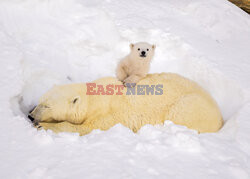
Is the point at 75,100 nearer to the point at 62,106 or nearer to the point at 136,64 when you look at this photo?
the point at 62,106

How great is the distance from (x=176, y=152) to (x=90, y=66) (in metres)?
2.61

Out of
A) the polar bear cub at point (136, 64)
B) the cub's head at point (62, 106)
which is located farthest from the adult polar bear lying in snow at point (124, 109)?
the polar bear cub at point (136, 64)

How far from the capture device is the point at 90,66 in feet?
15.1

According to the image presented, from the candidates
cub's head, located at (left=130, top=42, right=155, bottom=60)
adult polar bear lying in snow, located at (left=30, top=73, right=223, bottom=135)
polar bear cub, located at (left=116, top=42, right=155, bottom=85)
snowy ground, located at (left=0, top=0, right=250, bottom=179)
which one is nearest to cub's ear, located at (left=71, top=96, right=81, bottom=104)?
adult polar bear lying in snow, located at (left=30, top=73, right=223, bottom=135)

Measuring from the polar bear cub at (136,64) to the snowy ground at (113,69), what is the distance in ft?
2.64

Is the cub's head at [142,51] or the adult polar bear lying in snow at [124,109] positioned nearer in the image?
the adult polar bear lying in snow at [124,109]

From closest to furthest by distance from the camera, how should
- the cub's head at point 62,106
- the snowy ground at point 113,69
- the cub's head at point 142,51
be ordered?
the snowy ground at point 113,69 → the cub's head at point 62,106 → the cub's head at point 142,51

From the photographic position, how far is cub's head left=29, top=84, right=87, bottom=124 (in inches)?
127

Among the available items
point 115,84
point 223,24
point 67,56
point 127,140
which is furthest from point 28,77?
point 223,24

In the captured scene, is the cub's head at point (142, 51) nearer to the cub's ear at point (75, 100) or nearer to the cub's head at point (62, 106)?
the cub's head at point (62, 106)

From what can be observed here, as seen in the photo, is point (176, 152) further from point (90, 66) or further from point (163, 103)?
point (90, 66)

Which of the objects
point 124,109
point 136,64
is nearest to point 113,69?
point 136,64

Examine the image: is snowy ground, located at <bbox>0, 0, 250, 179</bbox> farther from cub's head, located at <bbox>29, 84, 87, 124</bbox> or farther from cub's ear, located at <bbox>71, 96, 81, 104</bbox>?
cub's ear, located at <bbox>71, 96, 81, 104</bbox>

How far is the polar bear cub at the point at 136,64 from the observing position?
362cm
